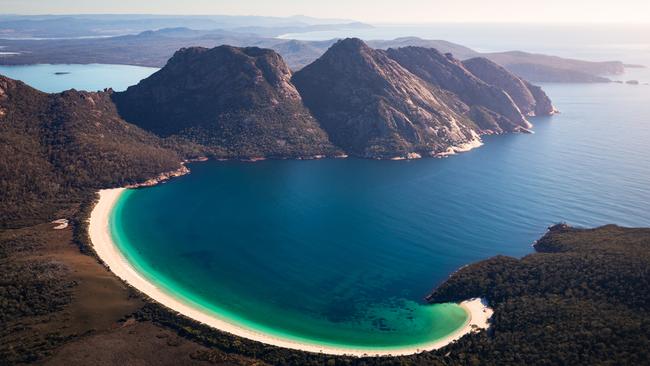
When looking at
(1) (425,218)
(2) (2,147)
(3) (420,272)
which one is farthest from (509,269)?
(2) (2,147)

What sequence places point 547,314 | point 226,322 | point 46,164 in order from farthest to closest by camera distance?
1. point 46,164
2. point 226,322
3. point 547,314

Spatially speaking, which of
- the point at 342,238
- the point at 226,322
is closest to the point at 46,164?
the point at 226,322

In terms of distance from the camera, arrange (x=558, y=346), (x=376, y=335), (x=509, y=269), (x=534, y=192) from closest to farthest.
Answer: (x=558, y=346) < (x=376, y=335) < (x=509, y=269) < (x=534, y=192)

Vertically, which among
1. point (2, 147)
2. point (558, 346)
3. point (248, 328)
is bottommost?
point (248, 328)

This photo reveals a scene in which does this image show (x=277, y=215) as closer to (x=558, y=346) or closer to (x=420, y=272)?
(x=420, y=272)

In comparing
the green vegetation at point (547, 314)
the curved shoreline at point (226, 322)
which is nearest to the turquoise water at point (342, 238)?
the curved shoreline at point (226, 322)

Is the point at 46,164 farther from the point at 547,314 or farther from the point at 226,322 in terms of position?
the point at 547,314
